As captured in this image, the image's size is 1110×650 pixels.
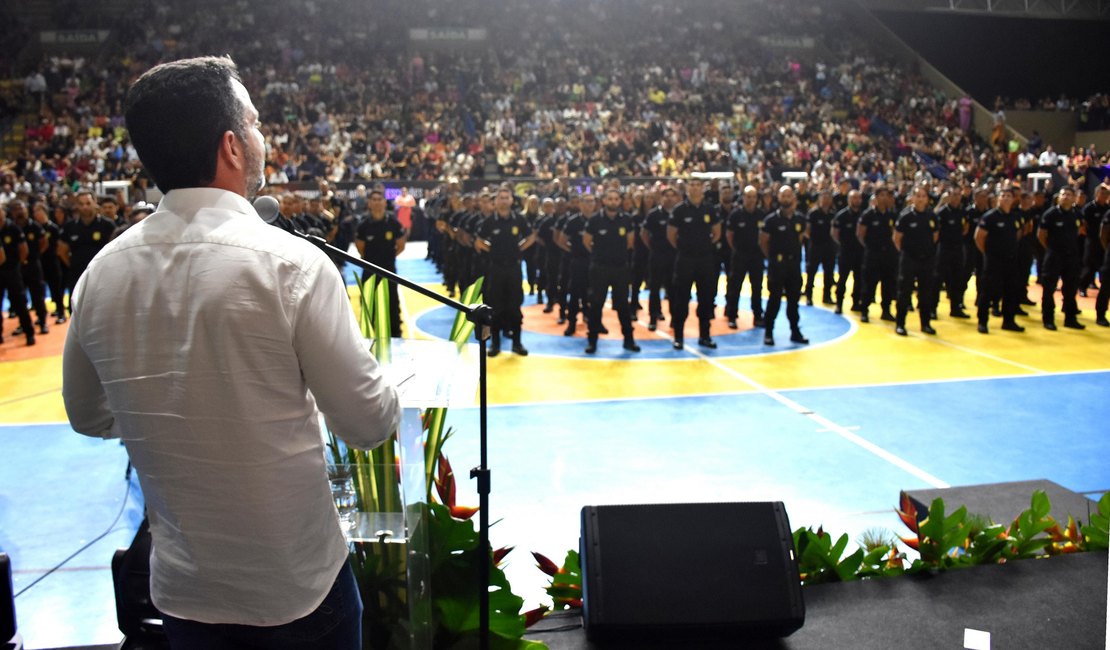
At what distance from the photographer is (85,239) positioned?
9836mm

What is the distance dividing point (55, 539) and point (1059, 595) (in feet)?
16.5

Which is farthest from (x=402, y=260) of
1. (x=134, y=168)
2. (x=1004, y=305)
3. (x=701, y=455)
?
(x=701, y=455)

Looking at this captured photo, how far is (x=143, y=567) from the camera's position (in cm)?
245

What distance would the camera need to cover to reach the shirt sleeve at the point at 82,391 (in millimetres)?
1579

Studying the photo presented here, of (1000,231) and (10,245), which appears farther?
(1000,231)

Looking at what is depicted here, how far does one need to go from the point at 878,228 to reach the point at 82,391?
11.1 m

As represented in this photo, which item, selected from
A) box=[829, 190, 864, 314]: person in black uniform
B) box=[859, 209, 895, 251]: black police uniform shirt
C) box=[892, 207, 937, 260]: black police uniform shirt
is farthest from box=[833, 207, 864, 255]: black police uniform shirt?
box=[892, 207, 937, 260]: black police uniform shirt

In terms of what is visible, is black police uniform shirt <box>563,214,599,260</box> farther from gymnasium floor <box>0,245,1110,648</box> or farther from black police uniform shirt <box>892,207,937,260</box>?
black police uniform shirt <box>892,207,937,260</box>

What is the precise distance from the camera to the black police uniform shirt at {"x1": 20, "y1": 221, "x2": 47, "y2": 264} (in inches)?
422

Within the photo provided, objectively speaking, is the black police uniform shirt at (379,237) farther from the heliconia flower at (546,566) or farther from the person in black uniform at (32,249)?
the heliconia flower at (546,566)

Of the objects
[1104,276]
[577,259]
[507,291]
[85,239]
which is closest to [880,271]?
[1104,276]

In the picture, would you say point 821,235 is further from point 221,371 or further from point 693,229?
point 221,371

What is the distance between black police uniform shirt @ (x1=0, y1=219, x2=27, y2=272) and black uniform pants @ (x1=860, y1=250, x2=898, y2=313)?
10.9 metres

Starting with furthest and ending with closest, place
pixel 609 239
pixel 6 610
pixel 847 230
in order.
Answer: pixel 847 230 → pixel 609 239 → pixel 6 610
